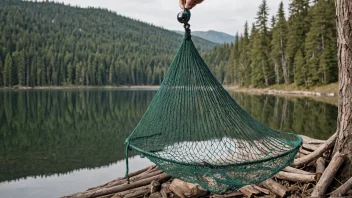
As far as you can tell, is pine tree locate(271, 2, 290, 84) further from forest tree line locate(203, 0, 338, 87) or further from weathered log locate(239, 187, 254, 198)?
weathered log locate(239, 187, 254, 198)

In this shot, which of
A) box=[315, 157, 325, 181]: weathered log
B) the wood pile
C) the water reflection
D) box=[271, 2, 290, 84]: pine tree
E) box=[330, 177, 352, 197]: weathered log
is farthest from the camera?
box=[271, 2, 290, 84]: pine tree

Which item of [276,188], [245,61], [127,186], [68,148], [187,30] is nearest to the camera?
[187,30]

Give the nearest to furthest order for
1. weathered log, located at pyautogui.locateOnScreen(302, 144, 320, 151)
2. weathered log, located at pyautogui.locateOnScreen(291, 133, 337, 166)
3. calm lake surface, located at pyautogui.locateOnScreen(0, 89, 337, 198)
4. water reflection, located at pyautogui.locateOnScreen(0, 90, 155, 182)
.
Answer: weathered log, located at pyautogui.locateOnScreen(291, 133, 337, 166) < weathered log, located at pyautogui.locateOnScreen(302, 144, 320, 151) < calm lake surface, located at pyautogui.locateOnScreen(0, 89, 337, 198) < water reflection, located at pyautogui.locateOnScreen(0, 90, 155, 182)

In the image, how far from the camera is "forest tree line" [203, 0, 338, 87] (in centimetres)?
3425

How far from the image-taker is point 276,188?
14.2 ft

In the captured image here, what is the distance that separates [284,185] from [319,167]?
539mm

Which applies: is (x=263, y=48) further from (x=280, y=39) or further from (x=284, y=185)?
(x=284, y=185)

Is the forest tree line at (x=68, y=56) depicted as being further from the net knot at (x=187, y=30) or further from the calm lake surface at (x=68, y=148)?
the net knot at (x=187, y=30)

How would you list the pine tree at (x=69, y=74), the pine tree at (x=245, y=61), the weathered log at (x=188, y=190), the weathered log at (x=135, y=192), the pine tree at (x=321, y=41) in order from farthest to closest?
1. the pine tree at (x=69, y=74)
2. the pine tree at (x=245, y=61)
3. the pine tree at (x=321, y=41)
4. the weathered log at (x=135, y=192)
5. the weathered log at (x=188, y=190)

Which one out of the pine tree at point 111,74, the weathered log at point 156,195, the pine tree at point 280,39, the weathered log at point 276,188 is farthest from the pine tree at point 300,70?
the pine tree at point 111,74

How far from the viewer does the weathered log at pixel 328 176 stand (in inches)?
150

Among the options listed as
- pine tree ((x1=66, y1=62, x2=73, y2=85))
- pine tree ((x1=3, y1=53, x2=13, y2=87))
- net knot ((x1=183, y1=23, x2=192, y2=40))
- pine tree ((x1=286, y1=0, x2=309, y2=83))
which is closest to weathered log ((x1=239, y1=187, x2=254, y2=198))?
net knot ((x1=183, y1=23, x2=192, y2=40))

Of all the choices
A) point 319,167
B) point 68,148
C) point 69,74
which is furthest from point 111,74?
point 319,167

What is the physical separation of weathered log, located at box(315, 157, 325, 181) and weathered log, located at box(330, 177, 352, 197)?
1.49ft
